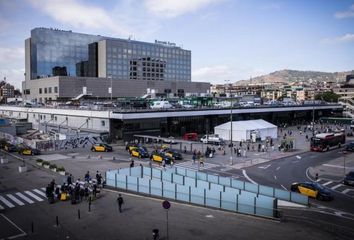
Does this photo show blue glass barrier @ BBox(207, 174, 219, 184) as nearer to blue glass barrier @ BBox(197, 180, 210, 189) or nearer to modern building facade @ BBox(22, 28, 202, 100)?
blue glass barrier @ BBox(197, 180, 210, 189)

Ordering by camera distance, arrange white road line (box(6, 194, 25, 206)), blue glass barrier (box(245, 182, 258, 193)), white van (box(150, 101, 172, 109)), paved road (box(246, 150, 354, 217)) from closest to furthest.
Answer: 1. white road line (box(6, 194, 25, 206))
2. paved road (box(246, 150, 354, 217))
3. blue glass barrier (box(245, 182, 258, 193))
4. white van (box(150, 101, 172, 109))

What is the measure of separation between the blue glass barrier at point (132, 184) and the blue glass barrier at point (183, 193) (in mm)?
4927

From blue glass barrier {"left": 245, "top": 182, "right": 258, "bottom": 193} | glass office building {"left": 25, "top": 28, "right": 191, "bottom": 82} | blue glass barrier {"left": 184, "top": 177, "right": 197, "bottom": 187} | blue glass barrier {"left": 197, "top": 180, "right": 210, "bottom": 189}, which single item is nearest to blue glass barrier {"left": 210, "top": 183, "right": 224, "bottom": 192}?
blue glass barrier {"left": 197, "top": 180, "right": 210, "bottom": 189}

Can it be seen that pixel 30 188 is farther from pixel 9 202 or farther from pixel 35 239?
pixel 35 239

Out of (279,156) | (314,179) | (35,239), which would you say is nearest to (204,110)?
(279,156)

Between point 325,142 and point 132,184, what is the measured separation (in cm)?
4193

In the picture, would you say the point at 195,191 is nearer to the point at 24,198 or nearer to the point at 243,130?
the point at 24,198

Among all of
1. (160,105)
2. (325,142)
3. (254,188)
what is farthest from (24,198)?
(160,105)

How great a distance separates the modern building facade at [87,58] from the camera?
15073 centimetres

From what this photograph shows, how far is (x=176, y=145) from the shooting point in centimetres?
6819

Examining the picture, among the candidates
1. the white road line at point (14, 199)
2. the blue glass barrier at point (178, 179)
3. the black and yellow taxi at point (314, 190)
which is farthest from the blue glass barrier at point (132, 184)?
the black and yellow taxi at point (314, 190)

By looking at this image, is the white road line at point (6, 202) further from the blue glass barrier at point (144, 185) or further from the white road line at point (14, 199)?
the blue glass barrier at point (144, 185)

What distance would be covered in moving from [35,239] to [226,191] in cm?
1573

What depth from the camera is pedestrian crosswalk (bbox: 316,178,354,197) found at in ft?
111
